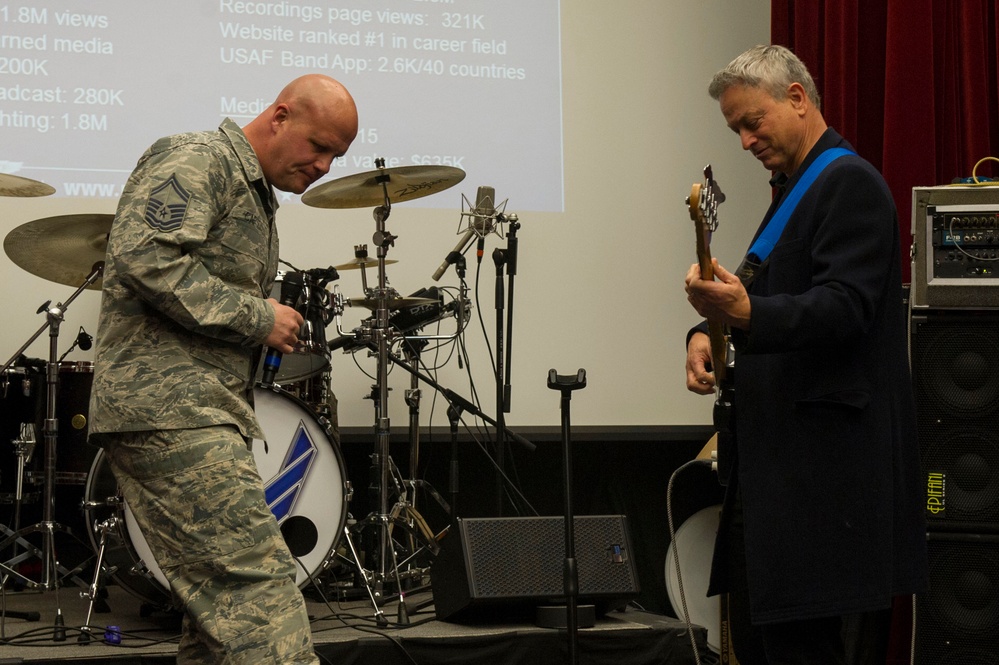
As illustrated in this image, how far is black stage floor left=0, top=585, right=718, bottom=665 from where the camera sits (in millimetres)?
3203

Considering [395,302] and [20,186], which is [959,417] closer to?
[395,302]

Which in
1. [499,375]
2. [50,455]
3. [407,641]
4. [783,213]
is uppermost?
[783,213]

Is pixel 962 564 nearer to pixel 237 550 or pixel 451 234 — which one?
pixel 237 550

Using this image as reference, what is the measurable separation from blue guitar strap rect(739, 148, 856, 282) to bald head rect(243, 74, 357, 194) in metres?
1.01

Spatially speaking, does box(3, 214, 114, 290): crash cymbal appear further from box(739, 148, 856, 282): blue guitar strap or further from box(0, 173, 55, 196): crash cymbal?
box(739, 148, 856, 282): blue guitar strap

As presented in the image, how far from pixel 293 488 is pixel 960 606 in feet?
7.21

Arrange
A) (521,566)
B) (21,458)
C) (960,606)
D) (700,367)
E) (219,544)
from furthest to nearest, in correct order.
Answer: (21,458), (521,566), (960,606), (700,367), (219,544)

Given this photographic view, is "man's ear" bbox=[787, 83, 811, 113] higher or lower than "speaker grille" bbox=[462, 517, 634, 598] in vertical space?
higher

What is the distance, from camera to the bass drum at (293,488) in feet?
11.7

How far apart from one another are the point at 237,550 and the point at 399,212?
2948 mm

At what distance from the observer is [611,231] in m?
5.14

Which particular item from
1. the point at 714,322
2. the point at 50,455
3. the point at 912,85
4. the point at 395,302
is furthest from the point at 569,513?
the point at 912,85

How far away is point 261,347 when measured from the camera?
244 centimetres

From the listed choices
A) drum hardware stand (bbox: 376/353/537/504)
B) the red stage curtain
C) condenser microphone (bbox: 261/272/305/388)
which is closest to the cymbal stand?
drum hardware stand (bbox: 376/353/537/504)
